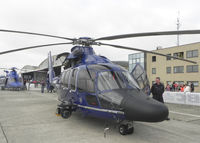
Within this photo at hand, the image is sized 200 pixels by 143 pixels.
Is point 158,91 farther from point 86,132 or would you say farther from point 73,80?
point 86,132

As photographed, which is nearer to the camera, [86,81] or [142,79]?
[86,81]

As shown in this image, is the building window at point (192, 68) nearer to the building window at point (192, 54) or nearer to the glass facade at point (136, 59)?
the building window at point (192, 54)

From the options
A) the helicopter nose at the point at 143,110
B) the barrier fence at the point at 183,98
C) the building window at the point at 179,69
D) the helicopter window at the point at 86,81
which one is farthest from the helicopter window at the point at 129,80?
the building window at the point at 179,69

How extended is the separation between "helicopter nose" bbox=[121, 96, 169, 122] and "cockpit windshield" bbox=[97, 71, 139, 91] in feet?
2.34

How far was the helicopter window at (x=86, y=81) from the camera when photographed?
5.77 meters

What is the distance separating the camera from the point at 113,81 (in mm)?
5434

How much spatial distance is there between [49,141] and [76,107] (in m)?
1.86

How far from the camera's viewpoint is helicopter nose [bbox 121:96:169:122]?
430 centimetres

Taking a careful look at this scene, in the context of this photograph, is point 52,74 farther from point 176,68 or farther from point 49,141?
point 176,68

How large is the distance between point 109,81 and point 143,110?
1.50 m

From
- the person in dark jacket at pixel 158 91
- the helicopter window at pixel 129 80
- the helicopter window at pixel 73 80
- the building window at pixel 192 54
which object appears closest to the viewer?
the helicopter window at pixel 129 80

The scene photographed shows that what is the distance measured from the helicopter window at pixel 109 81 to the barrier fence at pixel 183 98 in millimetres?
8448

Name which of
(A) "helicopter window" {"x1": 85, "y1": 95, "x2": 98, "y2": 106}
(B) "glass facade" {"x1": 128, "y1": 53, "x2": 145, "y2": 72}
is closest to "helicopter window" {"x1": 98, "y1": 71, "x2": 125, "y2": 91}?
(A) "helicopter window" {"x1": 85, "y1": 95, "x2": 98, "y2": 106}

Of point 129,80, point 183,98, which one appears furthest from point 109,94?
point 183,98
